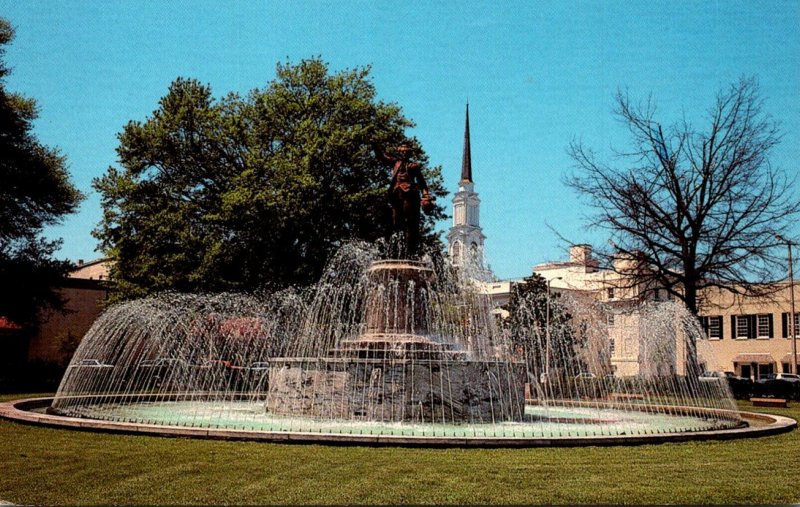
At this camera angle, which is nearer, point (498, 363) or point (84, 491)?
point (84, 491)

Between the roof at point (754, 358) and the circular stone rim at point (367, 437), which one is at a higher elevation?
the roof at point (754, 358)

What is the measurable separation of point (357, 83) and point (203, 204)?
887 cm

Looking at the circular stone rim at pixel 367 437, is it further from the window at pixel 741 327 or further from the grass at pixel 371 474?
the window at pixel 741 327

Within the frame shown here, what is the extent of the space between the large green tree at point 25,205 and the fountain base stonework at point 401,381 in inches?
826

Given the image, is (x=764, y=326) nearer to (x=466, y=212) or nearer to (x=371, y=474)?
(x=371, y=474)

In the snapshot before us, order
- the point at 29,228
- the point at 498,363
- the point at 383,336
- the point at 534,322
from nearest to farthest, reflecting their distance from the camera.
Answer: the point at 498,363
the point at 383,336
the point at 29,228
the point at 534,322

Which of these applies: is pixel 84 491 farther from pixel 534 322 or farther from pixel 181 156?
pixel 534 322

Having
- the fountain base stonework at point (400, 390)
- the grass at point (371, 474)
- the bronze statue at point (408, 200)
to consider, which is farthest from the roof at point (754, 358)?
the grass at point (371, 474)

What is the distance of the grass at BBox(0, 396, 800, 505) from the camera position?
25.7 feet

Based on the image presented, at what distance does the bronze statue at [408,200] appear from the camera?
18.1 meters

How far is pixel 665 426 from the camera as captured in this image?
16469 millimetres

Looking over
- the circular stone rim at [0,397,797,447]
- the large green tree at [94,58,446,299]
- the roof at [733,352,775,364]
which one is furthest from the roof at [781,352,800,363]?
the circular stone rim at [0,397,797,447]

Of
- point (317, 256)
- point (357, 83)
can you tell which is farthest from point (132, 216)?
point (357, 83)

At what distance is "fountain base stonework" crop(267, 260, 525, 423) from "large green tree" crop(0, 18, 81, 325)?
68.9 feet
